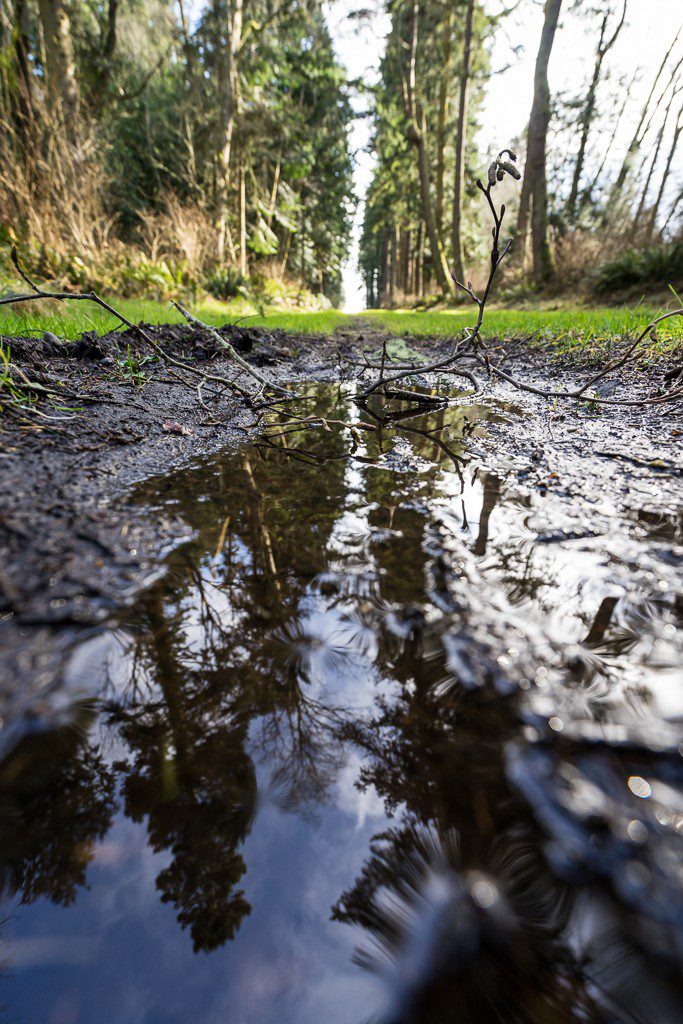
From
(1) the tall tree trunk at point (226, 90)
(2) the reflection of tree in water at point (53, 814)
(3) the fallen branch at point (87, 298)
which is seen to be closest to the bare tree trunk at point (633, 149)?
(1) the tall tree trunk at point (226, 90)

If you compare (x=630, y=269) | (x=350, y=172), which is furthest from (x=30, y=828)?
(x=350, y=172)

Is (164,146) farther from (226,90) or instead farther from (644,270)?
(644,270)

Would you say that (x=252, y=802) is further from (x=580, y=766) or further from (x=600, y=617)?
(x=600, y=617)

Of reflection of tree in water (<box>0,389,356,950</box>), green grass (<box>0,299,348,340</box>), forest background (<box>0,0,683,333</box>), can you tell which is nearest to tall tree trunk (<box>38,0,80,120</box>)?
forest background (<box>0,0,683,333</box>)

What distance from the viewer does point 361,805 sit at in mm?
699

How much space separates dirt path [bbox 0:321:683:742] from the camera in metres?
0.98

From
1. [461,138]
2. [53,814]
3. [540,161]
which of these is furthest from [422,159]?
[53,814]

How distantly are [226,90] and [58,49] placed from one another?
12.4 ft

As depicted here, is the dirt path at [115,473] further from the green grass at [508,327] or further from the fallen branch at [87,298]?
the green grass at [508,327]

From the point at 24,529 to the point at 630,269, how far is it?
431 inches

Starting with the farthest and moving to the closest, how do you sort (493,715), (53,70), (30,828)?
(53,70), (493,715), (30,828)

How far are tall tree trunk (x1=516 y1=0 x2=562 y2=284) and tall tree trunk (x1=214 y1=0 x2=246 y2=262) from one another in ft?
22.1

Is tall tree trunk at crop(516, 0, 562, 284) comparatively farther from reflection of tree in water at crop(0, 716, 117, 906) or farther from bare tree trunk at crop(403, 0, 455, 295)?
reflection of tree in water at crop(0, 716, 117, 906)

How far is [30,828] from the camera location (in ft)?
2.12
